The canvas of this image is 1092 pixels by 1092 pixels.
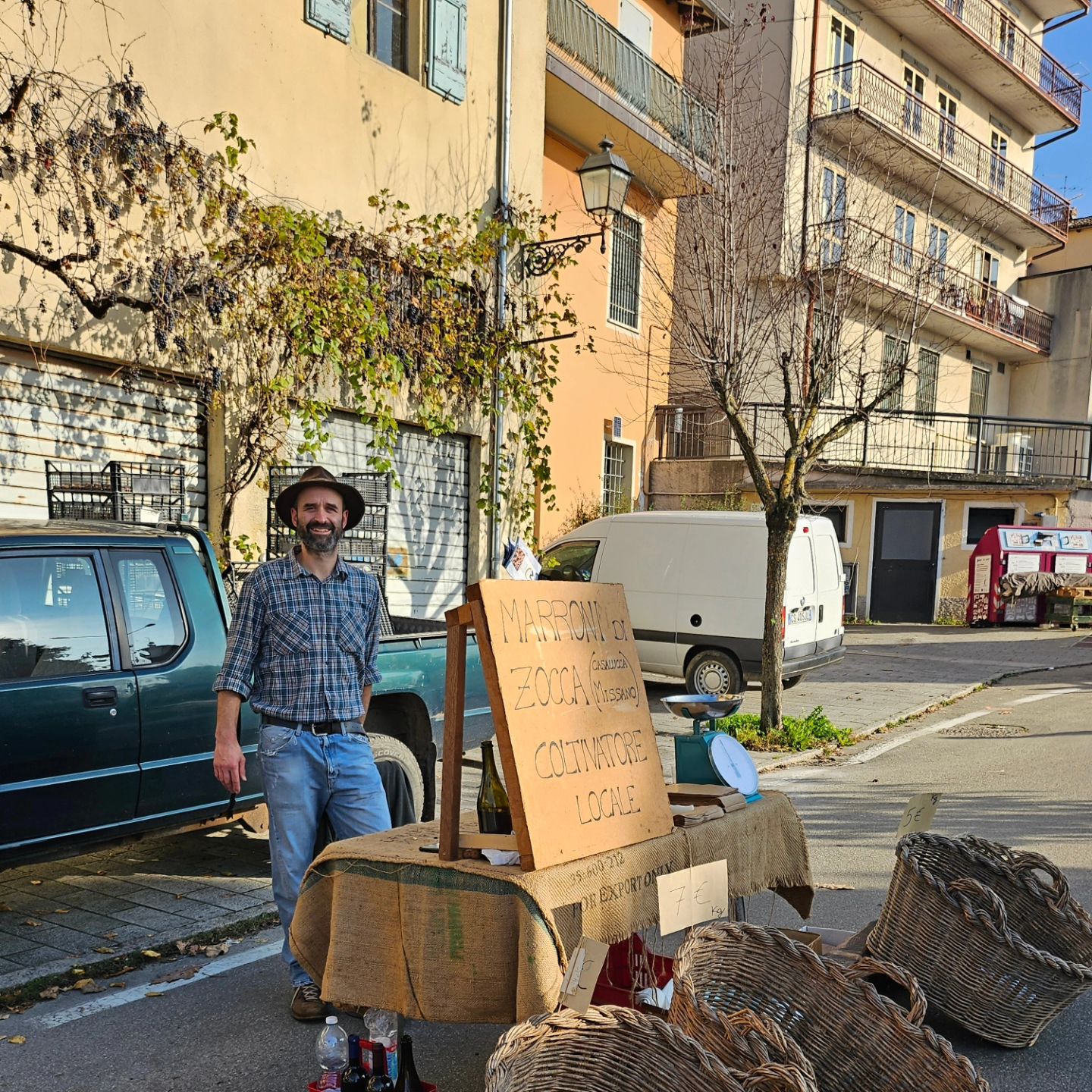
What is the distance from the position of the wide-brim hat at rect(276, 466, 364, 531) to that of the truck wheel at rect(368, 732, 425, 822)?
156cm

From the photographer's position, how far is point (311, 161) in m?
10.8

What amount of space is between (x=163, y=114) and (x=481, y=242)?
417 centimetres

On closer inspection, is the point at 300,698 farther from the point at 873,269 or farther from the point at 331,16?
the point at 873,269

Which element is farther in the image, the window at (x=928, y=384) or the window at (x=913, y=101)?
the window at (x=928, y=384)

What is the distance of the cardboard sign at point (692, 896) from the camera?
3.32m

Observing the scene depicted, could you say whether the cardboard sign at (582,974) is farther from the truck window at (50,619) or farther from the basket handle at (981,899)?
the truck window at (50,619)

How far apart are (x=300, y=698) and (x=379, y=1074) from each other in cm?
146

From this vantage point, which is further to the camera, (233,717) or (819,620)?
(819,620)

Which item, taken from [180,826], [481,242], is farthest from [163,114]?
[180,826]

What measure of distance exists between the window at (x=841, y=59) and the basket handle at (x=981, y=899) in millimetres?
20768

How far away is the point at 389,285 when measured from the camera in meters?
11.4

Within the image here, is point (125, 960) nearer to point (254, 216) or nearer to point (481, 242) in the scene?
point (254, 216)

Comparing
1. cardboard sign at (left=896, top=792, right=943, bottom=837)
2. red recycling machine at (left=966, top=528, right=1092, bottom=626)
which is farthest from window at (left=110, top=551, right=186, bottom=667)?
red recycling machine at (left=966, top=528, right=1092, bottom=626)

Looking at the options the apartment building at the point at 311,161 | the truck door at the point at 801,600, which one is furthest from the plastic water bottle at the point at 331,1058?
the truck door at the point at 801,600
